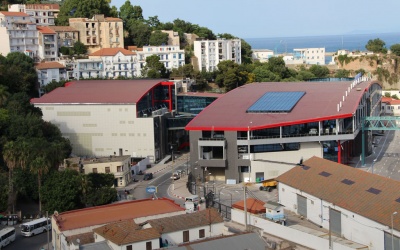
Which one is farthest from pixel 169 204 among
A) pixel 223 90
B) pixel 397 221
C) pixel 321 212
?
pixel 223 90

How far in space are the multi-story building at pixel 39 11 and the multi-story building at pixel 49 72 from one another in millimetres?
14134

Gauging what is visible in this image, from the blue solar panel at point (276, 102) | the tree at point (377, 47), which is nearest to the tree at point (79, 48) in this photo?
the blue solar panel at point (276, 102)

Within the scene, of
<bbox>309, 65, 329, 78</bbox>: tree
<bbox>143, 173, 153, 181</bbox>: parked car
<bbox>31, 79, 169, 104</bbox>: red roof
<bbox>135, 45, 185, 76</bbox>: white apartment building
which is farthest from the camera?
<bbox>309, 65, 329, 78</bbox>: tree

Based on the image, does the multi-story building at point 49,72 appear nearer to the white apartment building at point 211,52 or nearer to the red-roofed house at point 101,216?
the white apartment building at point 211,52

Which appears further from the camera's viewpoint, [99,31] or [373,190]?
[99,31]

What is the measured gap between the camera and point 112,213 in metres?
34.8

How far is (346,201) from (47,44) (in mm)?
54036

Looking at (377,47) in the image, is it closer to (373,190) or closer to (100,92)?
(100,92)

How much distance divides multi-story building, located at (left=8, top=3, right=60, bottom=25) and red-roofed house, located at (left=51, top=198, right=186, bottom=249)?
54.6 meters

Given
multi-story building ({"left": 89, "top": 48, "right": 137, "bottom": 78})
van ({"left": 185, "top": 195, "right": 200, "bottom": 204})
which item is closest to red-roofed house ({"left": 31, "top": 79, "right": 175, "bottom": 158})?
van ({"left": 185, "top": 195, "right": 200, "bottom": 204})

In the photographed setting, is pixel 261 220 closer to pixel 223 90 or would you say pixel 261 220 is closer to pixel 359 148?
pixel 359 148

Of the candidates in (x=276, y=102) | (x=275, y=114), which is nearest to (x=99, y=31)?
(x=276, y=102)

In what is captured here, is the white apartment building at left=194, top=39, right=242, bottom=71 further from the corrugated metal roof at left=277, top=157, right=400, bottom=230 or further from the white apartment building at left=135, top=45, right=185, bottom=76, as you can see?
the corrugated metal roof at left=277, top=157, right=400, bottom=230

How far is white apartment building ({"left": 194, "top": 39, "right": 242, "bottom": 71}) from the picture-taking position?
88.9 metres
